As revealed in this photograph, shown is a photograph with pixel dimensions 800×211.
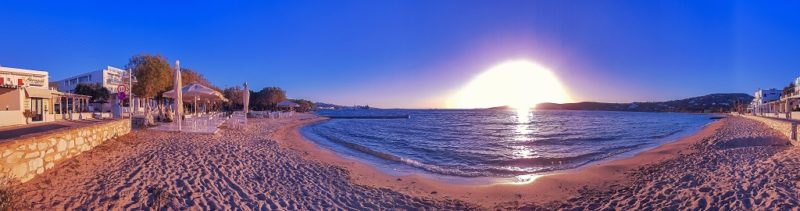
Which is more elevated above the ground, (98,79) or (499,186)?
(98,79)

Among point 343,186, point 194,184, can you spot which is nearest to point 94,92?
point 194,184

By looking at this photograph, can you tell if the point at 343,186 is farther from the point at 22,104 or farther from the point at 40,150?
the point at 22,104

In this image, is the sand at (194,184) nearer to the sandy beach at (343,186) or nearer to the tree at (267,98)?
the sandy beach at (343,186)

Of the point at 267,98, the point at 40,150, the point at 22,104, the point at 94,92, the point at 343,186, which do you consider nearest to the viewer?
the point at 40,150

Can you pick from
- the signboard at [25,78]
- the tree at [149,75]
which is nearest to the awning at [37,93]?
the tree at [149,75]

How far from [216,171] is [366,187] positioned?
3.00m

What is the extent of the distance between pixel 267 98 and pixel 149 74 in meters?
48.8

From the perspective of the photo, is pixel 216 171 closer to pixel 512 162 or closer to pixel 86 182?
pixel 86 182

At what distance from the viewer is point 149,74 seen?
892 inches

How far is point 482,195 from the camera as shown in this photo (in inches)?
290

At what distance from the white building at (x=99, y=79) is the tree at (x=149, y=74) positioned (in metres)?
35.4

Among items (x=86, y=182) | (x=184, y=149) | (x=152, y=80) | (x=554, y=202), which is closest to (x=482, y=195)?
(x=554, y=202)

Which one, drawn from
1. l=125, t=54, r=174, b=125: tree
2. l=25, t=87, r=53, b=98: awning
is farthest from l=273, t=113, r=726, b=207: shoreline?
l=25, t=87, r=53, b=98: awning

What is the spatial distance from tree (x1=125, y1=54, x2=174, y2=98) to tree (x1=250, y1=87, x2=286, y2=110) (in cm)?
4422
